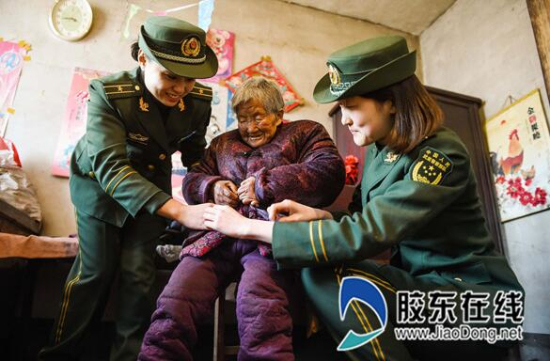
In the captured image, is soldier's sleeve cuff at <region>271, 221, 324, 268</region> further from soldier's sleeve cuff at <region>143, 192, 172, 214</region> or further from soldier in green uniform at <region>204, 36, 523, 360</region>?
soldier's sleeve cuff at <region>143, 192, 172, 214</region>

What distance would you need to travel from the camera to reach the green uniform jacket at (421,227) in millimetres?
882

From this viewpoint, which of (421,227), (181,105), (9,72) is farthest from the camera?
(9,72)

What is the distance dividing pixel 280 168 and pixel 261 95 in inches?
12.4

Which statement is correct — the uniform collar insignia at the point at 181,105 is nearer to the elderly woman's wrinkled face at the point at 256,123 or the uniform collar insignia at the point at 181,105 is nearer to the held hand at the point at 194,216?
the elderly woman's wrinkled face at the point at 256,123

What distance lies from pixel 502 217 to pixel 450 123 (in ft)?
2.32

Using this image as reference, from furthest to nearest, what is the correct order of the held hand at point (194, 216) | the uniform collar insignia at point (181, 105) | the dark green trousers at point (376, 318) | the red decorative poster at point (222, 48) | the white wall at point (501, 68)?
the red decorative poster at point (222, 48)
the white wall at point (501, 68)
the uniform collar insignia at point (181, 105)
the held hand at point (194, 216)
the dark green trousers at point (376, 318)

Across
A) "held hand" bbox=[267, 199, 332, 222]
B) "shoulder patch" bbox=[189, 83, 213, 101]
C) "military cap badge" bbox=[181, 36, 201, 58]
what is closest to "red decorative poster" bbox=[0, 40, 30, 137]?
"shoulder patch" bbox=[189, 83, 213, 101]

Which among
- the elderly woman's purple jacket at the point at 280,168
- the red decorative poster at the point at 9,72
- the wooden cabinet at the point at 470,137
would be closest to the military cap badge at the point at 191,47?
the elderly woman's purple jacket at the point at 280,168

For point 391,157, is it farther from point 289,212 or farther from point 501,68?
point 501,68

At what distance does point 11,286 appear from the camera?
1.65m

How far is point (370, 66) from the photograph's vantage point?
105 centimetres

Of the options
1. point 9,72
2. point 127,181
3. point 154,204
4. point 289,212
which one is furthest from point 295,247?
point 9,72

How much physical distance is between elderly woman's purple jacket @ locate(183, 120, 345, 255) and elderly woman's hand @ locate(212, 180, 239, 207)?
25 millimetres

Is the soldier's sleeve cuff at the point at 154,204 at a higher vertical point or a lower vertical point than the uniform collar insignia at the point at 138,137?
lower
